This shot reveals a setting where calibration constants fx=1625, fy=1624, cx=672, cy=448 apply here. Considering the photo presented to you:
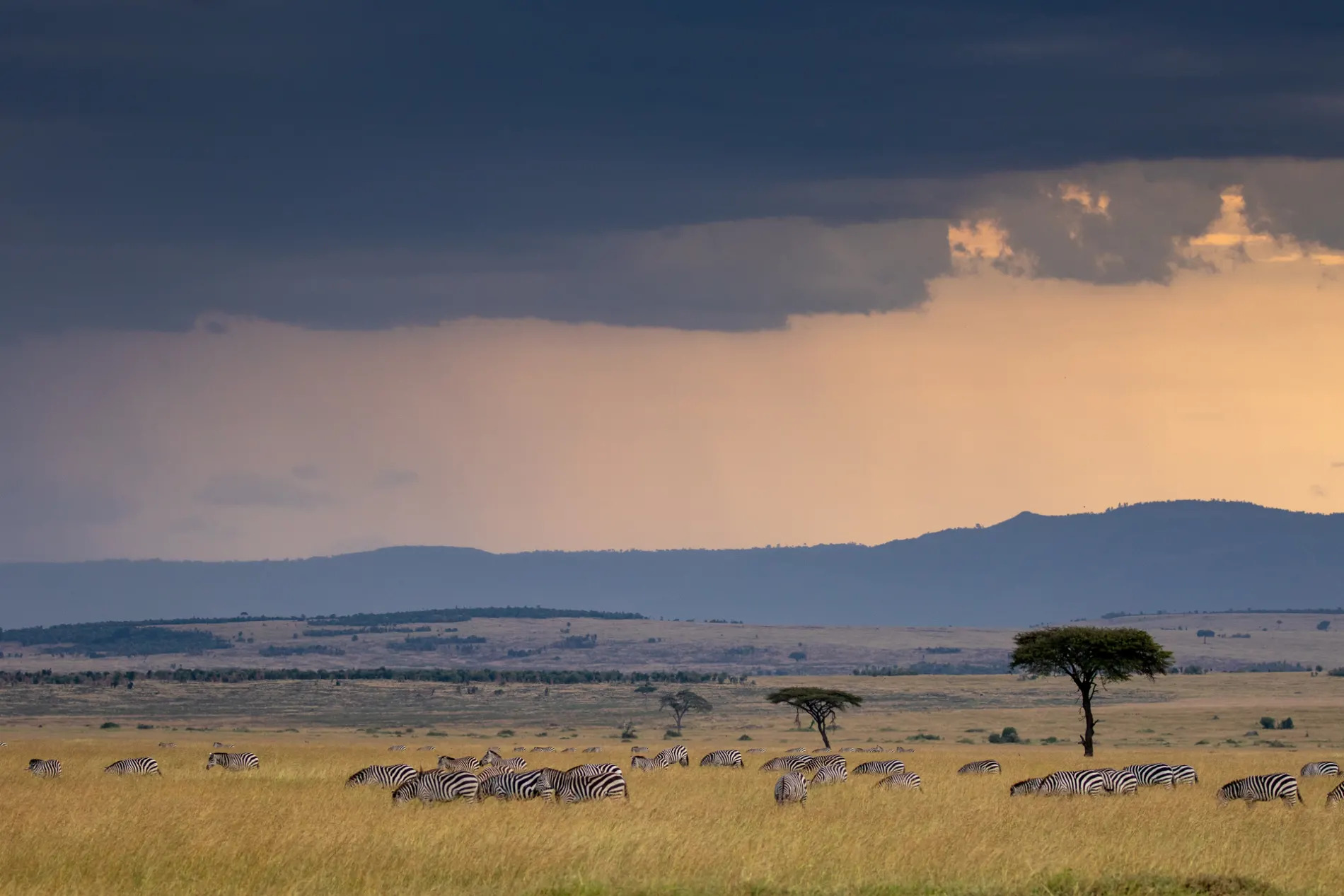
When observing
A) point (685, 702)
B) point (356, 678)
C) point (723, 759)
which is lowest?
point (685, 702)

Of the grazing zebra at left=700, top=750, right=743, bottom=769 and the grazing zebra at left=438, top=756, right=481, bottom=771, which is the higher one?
A: the grazing zebra at left=438, top=756, right=481, bottom=771

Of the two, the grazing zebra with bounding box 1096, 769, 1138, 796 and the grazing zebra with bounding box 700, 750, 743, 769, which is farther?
the grazing zebra with bounding box 700, 750, 743, 769

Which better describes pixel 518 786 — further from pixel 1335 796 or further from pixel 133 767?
pixel 1335 796

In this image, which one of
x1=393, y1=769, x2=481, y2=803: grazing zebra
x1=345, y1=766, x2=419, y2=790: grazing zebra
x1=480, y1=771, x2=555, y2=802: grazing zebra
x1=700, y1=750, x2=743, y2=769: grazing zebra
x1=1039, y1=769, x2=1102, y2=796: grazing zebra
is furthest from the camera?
x1=700, y1=750, x2=743, y2=769: grazing zebra

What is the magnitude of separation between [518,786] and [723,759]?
16.8 metres

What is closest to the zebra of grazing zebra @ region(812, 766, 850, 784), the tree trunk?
grazing zebra @ region(812, 766, 850, 784)

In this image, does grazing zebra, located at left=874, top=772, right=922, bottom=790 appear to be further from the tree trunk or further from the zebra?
the tree trunk

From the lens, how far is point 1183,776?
4016 centimetres

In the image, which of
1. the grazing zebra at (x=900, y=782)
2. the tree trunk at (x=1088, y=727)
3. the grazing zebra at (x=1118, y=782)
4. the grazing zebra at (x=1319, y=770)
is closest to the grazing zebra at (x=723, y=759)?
the grazing zebra at (x=900, y=782)

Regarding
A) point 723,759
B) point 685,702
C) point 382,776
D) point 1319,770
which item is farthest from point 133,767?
point 685,702

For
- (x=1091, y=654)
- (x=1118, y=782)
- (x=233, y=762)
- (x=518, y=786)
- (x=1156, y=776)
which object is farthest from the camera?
(x=1091, y=654)

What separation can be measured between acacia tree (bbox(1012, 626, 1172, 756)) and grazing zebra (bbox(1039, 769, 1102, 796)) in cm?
2008

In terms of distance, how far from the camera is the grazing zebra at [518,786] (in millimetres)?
32406

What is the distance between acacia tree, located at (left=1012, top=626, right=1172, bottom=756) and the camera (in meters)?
56.3
